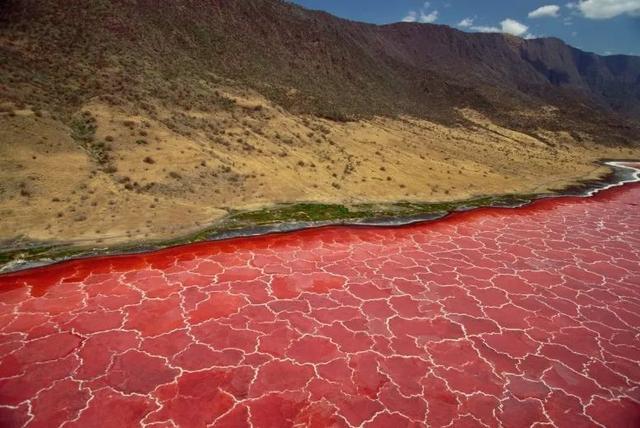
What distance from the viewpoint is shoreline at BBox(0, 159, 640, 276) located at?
15.4m

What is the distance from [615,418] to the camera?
9148mm

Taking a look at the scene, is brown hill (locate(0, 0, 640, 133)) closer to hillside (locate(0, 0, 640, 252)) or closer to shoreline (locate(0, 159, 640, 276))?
hillside (locate(0, 0, 640, 252))

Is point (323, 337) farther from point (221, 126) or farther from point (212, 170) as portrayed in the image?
point (221, 126)

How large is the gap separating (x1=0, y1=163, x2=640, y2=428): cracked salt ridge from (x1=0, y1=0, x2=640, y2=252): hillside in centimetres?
466

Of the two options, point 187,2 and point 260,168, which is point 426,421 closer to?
A: point 260,168

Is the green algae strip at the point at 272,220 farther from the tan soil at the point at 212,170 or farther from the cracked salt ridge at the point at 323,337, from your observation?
the cracked salt ridge at the point at 323,337

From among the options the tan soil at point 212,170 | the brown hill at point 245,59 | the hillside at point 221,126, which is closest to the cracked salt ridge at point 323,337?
the tan soil at point 212,170

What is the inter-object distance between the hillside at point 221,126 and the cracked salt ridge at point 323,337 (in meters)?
4.66

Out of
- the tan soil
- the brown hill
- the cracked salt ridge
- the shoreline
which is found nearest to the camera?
the cracked salt ridge

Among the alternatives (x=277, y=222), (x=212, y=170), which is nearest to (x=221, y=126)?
(x=212, y=170)

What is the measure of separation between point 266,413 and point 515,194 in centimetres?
2314

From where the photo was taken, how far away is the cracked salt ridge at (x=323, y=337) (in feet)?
29.9

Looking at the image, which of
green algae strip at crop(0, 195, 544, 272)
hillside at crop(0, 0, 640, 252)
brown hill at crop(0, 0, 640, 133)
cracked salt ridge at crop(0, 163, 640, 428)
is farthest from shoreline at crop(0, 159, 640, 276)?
brown hill at crop(0, 0, 640, 133)

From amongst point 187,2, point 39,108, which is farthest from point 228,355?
point 187,2
